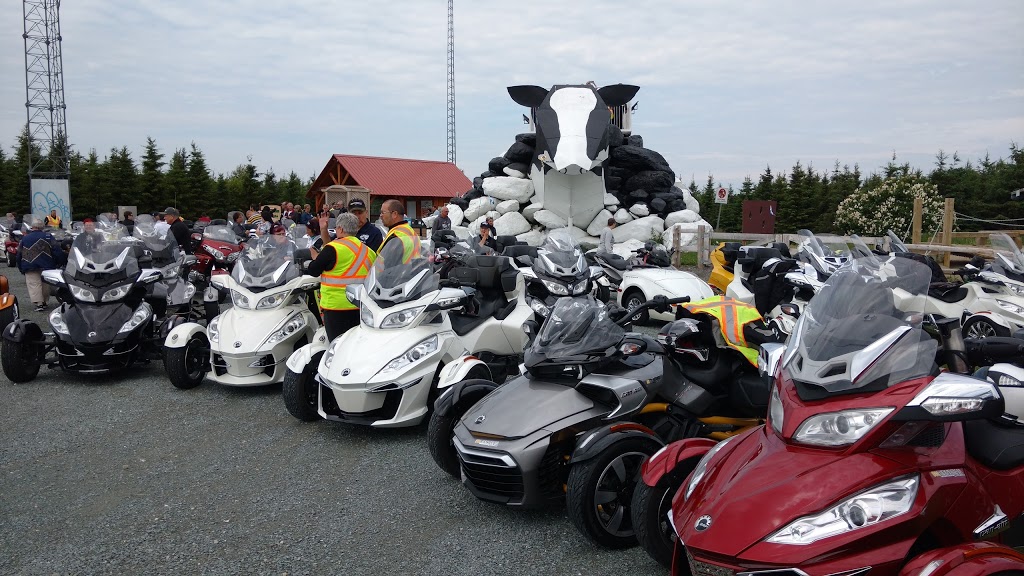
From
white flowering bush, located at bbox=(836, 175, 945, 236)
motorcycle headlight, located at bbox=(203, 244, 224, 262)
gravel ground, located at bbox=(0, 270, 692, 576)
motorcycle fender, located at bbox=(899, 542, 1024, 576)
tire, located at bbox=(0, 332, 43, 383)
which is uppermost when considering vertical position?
white flowering bush, located at bbox=(836, 175, 945, 236)

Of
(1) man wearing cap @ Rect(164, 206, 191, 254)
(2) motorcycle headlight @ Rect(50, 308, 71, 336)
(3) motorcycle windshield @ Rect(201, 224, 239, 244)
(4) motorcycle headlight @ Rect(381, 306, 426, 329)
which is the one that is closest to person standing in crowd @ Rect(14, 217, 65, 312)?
(3) motorcycle windshield @ Rect(201, 224, 239, 244)

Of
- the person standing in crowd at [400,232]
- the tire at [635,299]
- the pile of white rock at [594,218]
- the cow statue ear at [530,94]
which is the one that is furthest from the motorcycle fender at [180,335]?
the cow statue ear at [530,94]

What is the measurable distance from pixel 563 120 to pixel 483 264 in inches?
440

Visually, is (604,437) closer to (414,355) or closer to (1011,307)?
(414,355)

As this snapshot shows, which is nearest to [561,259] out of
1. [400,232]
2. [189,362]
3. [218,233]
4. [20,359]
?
[400,232]

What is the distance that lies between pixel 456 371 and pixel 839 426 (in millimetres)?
3211

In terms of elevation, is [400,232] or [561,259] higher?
[400,232]

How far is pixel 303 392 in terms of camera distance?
19.4 ft

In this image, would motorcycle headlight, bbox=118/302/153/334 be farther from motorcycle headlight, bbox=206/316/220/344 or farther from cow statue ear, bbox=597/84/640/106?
cow statue ear, bbox=597/84/640/106

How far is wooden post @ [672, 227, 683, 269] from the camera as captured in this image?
17.3 metres

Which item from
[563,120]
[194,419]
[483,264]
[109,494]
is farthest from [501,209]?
[109,494]

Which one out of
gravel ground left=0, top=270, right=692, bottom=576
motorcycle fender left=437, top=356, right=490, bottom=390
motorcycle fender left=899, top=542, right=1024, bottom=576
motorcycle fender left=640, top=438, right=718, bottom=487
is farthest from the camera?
motorcycle fender left=437, top=356, right=490, bottom=390

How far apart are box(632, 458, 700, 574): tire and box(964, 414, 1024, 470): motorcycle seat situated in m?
1.12

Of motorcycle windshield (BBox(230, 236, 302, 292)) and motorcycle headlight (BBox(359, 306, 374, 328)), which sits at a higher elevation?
motorcycle windshield (BBox(230, 236, 302, 292))
